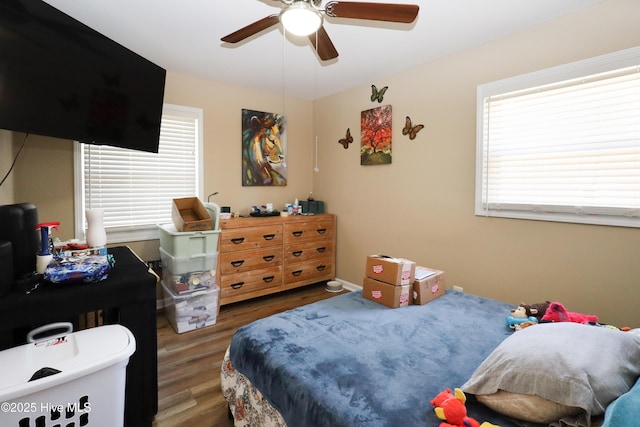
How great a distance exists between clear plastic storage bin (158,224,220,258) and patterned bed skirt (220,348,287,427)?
1.27 metres

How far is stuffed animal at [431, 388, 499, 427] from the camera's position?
0.93 metres

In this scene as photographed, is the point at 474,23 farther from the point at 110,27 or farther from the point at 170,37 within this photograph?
the point at 110,27

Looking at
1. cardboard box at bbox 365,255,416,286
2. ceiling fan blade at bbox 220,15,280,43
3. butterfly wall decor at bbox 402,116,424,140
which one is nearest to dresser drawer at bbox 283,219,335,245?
butterfly wall decor at bbox 402,116,424,140

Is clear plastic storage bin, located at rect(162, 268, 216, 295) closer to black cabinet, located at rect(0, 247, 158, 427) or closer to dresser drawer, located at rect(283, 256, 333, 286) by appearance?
dresser drawer, located at rect(283, 256, 333, 286)

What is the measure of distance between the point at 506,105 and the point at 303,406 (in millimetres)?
2457

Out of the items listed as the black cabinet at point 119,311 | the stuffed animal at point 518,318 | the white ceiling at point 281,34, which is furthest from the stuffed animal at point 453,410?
the white ceiling at point 281,34

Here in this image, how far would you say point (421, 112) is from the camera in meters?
2.92

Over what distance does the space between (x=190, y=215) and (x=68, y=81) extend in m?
1.50

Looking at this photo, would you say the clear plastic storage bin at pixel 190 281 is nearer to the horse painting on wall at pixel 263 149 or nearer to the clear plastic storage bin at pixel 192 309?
the clear plastic storage bin at pixel 192 309

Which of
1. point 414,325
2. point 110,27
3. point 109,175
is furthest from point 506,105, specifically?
point 109,175

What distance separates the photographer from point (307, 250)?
12.2 feet

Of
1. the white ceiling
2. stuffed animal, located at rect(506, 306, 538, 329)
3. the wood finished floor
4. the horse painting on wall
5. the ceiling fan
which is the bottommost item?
the wood finished floor

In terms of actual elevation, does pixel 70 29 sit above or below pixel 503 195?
above

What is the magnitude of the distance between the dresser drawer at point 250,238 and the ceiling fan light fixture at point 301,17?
2015mm
